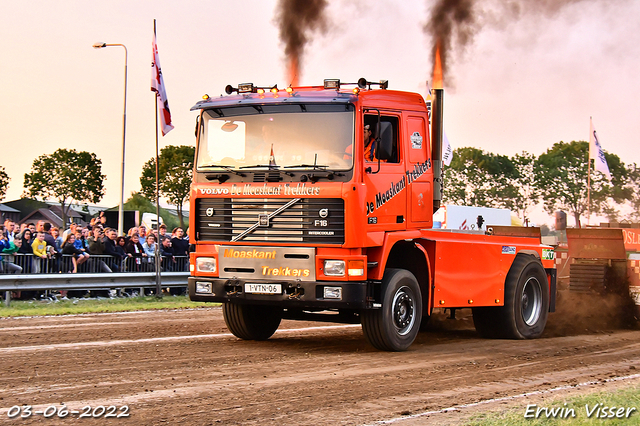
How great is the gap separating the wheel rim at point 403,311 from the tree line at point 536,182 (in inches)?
2104

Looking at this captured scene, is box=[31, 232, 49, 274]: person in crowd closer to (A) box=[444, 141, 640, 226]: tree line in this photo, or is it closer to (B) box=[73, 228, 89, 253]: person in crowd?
(B) box=[73, 228, 89, 253]: person in crowd

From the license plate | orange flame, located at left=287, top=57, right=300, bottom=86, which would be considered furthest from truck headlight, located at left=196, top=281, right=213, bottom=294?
orange flame, located at left=287, top=57, right=300, bottom=86

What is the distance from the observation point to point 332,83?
34.0ft

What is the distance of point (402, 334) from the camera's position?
10414 mm

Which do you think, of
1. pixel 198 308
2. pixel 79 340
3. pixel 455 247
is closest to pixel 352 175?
pixel 455 247

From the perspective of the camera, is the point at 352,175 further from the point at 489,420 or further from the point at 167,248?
the point at 167,248

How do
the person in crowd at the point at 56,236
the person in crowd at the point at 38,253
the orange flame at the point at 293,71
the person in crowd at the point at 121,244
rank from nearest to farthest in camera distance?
the orange flame at the point at 293,71, the person in crowd at the point at 38,253, the person in crowd at the point at 56,236, the person in crowd at the point at 121,244

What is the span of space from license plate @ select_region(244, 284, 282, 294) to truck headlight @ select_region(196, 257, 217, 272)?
59cm

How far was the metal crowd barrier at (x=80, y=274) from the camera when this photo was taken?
16219 mm

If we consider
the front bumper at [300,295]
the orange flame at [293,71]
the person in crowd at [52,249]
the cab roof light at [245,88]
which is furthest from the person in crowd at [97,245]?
the cab roof light at [245,88]

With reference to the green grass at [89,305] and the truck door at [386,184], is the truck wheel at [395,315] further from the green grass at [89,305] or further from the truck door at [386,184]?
the green grass at [89,305]

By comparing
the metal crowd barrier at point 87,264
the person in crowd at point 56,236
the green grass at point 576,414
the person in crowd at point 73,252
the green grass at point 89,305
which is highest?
the person in crowd at point 56,236

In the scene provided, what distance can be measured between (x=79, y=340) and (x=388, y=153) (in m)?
4.74

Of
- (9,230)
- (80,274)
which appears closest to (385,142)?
(80,274)
